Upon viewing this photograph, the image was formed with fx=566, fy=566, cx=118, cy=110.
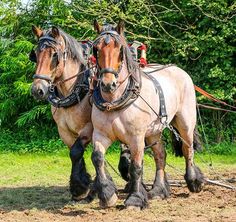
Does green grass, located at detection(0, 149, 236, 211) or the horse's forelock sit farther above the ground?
the horse's forelock

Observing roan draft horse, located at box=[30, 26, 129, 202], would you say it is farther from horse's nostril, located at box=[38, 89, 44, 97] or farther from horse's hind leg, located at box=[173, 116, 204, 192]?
horse's hind leg, located at box=[173, 116, 204, 192]

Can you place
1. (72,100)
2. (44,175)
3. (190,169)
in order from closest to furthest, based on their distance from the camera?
(72,100) < (190,169) < (44,175)

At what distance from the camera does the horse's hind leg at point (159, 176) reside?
6.91 m

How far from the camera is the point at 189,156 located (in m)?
7.41

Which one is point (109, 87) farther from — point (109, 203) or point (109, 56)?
point (109, 203)

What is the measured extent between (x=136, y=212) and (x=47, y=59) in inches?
73.5

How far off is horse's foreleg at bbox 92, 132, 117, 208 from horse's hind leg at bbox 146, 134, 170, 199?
1048 millimetres

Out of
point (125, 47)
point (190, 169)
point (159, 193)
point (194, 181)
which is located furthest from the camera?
point (190, 169)

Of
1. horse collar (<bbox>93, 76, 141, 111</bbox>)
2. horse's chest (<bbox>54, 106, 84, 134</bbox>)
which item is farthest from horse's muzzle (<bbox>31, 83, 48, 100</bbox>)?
horse's chest (<bbox>54, 106, 84, 134</bbox>)

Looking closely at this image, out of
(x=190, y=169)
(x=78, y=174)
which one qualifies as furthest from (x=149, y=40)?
(x=78, y=174)

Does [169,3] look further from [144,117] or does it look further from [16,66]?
[144,117]

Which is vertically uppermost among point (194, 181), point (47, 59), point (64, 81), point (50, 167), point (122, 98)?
point (47, 59)

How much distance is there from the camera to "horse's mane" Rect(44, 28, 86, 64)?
6.39 metres

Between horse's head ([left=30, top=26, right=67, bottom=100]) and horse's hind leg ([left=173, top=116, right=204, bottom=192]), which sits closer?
horse's head ([left=30, top=26, right=67, bottom=100])
